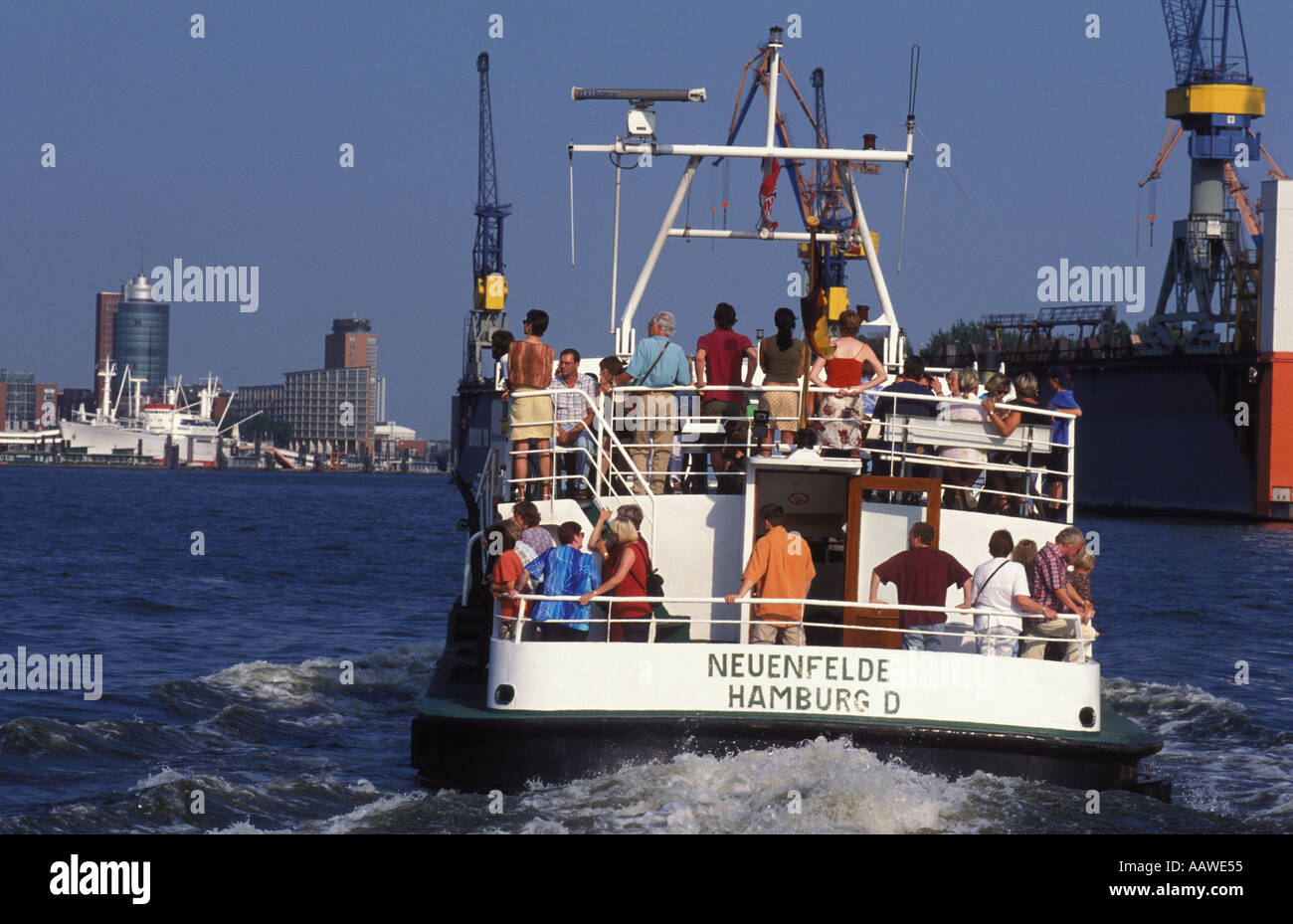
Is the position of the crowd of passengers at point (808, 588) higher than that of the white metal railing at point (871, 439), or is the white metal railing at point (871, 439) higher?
the white metal railing at point (871, 439)

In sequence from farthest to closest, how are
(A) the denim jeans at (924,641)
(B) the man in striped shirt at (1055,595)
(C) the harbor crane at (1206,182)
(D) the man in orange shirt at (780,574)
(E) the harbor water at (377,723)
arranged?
(C) the harbor crane at (1206,182) → (A) the denim jeans at (924,641) → (B) the man in striped shirt at (1055,595) → (D) the man in orange shirt at (780,574) → (E) the harbor water at (377,723)

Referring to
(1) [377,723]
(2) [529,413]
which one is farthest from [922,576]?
(1) [377,723]

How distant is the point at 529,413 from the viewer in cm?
1495

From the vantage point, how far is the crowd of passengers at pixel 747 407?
44.9ft

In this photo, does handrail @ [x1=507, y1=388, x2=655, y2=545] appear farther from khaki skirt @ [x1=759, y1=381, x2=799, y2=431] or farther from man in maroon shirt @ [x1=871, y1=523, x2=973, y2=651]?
man in maroon shirt @ [x1=871, y1=523, x2=973, y2=651]

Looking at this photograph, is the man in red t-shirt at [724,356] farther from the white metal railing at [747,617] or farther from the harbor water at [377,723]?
the white metal railing at [747,617]

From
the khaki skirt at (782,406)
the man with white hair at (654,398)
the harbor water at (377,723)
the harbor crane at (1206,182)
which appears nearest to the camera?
the harbor water at (377,723)

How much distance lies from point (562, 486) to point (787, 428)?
8.27ft

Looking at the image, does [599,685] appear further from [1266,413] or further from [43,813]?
[1266,413]

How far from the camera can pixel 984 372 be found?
15.4m

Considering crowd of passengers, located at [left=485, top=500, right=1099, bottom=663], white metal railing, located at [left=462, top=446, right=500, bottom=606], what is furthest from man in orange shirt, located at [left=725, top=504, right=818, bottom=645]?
white metal railing, located at [left=462, top=446, right=500, bottom=606]

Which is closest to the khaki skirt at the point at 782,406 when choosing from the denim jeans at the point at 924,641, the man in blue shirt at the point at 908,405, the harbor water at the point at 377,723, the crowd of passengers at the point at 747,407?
the crowd of passengers at the point at 747,407

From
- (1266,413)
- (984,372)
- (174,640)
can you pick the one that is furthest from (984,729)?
(1266,413)

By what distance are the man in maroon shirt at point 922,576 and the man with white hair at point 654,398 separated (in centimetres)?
272
